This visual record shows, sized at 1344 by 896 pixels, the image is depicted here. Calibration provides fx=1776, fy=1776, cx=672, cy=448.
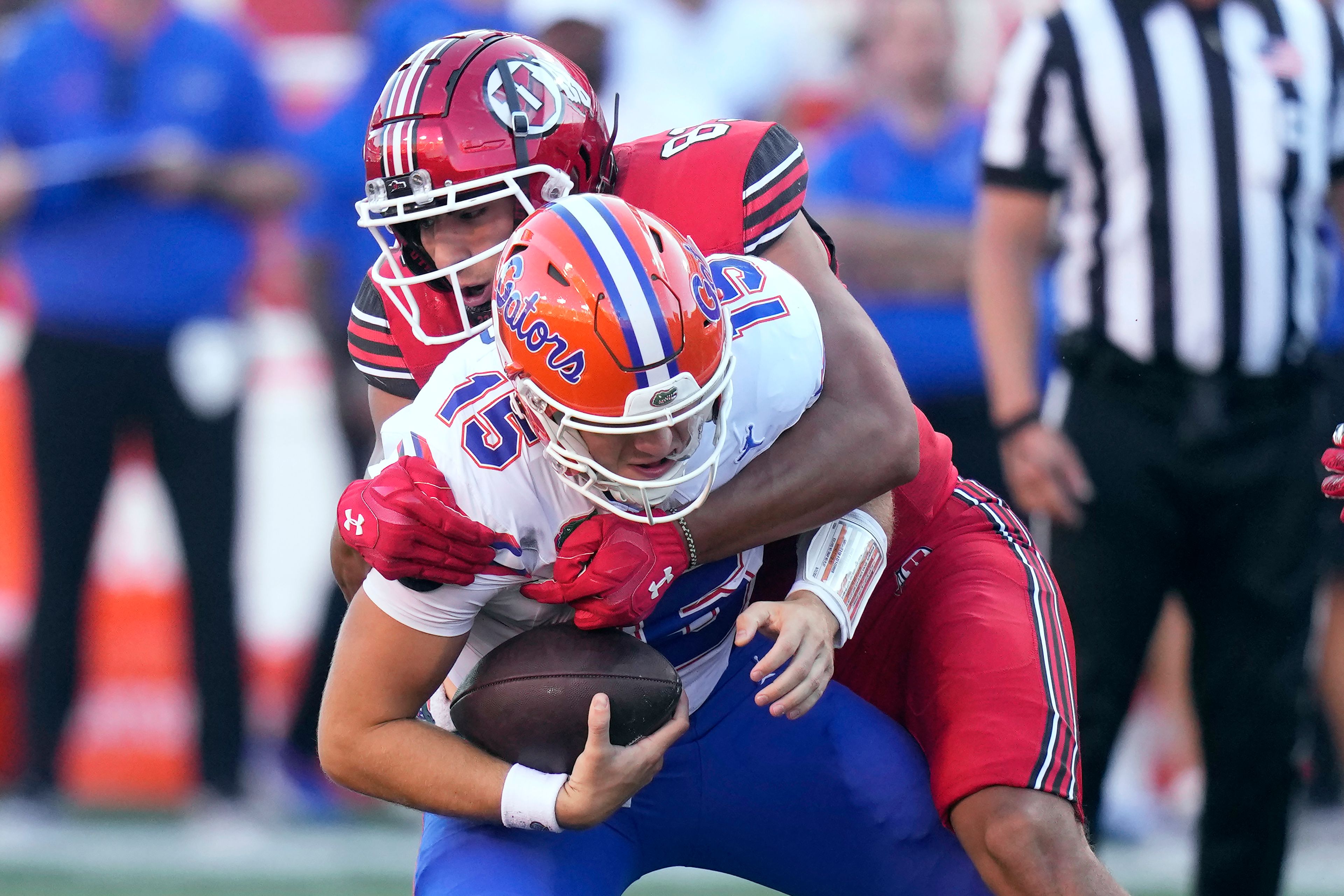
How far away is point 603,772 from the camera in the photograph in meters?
2.42

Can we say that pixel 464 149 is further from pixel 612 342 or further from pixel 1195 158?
pixel 1195 158

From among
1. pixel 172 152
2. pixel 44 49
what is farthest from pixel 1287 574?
pixel 44 49

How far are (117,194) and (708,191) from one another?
2.82m

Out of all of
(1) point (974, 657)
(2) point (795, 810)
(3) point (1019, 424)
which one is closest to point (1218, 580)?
(3) point (1019, 424)

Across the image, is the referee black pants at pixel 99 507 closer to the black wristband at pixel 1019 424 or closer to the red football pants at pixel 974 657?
the black wristband at pixel 1019 424

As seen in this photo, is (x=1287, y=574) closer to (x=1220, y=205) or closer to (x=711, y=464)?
(x=1220, y=205)

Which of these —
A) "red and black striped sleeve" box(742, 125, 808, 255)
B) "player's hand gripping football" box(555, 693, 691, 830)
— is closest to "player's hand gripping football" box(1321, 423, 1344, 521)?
"red and black striped sleeve" box(742, 125, 808, 255)

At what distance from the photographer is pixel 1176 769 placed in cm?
536

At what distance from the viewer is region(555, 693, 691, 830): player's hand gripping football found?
7.86 feet

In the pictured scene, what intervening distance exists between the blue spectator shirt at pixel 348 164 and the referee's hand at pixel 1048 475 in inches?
88.5

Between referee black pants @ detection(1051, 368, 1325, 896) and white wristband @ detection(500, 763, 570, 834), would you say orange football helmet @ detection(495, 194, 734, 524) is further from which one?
referee black pants @ detection(1051, 368, 1325, 896)

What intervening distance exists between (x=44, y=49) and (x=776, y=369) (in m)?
3.33

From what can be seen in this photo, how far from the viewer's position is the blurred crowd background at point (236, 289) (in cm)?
504

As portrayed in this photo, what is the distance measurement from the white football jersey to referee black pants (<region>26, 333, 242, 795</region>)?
247 centimetres
